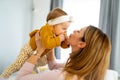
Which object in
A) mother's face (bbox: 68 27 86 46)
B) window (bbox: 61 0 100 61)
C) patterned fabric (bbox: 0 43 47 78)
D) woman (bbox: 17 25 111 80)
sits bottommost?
patterned fabric (bbox: 0 43 47 78)

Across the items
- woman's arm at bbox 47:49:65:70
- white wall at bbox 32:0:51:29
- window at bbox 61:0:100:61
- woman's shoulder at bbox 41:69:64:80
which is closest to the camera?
woman's shoulder at bbox 41:69:64:80

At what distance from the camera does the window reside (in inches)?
122

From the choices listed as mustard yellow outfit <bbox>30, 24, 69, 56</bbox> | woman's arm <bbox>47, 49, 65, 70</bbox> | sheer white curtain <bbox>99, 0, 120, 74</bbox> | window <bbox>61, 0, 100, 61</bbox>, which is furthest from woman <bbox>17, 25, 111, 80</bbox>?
window <bbox>61, 0, 100, 61</bbox>

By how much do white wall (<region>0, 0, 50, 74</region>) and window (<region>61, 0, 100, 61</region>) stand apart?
16.5 inches

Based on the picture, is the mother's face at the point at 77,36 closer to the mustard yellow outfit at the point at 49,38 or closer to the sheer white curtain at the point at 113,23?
the mustard yellow outfit at the point at 49,38

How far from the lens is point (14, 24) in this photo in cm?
276

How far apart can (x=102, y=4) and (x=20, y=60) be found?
1585 mm

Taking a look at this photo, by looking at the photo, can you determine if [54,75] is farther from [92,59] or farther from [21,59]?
[21,59]

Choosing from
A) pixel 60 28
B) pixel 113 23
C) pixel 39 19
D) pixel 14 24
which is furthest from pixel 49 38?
pixel 39 19

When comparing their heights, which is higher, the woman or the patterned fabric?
the woman

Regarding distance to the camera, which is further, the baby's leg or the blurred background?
the blurred background

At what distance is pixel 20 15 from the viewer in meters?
2.90

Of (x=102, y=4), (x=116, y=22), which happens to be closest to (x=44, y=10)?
(x=102, y=4)

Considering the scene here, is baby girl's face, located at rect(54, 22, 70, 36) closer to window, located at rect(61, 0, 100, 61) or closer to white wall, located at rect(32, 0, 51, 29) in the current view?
window, located at rect(61, 0, 100, 61)
